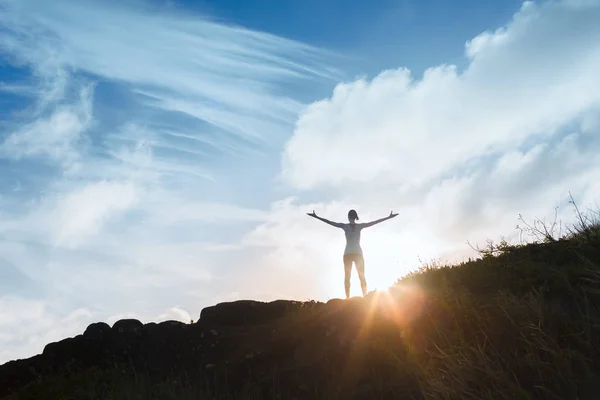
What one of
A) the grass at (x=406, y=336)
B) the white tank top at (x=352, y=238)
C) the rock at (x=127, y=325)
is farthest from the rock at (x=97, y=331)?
the white tank top at (x=352, y=238)

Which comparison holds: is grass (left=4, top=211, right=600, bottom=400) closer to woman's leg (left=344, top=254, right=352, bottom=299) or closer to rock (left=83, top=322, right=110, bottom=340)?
woman's leg (left=344, top=254, right=352, bottom=299)

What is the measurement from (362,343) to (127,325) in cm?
758

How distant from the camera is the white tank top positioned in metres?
13.8

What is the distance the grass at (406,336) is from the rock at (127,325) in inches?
93.7

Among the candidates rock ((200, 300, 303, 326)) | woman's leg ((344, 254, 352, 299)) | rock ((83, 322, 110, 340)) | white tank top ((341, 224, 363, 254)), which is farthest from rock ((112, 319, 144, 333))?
white tank top ((341, 224, 363, 254))

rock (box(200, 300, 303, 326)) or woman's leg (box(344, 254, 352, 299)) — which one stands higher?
woman's leg (box(344, 254, 352, 299))

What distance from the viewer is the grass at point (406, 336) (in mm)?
6352

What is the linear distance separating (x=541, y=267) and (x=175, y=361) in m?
7.83

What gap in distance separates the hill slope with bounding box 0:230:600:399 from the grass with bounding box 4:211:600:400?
0.03 m

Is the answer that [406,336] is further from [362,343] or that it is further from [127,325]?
[127,325]

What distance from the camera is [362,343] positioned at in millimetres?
8773

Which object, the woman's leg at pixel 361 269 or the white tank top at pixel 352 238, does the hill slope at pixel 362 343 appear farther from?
the white tank top at pixel 352 238

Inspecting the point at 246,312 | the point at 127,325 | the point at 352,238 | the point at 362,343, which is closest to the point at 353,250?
the point at 352,238

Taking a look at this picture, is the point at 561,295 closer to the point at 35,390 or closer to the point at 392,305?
the point at 392,305
